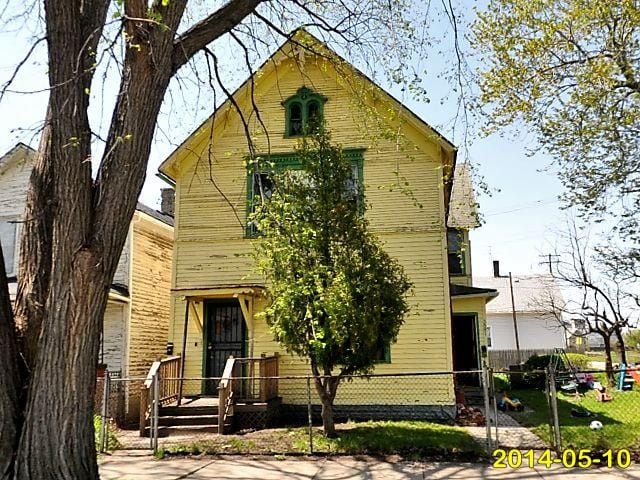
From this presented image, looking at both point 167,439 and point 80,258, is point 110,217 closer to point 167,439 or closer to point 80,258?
point 80,258

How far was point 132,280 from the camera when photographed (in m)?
13.9

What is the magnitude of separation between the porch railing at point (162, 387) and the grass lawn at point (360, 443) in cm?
171

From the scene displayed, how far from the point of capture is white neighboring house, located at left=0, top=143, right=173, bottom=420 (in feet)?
43.8

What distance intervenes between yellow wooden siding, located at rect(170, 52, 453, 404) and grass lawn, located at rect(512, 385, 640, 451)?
2.39 meters

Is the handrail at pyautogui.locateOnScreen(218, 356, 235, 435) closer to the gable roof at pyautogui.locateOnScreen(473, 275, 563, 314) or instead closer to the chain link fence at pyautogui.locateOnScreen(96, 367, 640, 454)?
the chain link fence at pyautogui.locateOnScreen(96, 367, 640, 454)

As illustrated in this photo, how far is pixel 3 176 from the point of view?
14805 mm

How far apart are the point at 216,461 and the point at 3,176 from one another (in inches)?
411

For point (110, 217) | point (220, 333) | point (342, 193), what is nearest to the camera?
point (110, 217)

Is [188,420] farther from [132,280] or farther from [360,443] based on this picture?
[132,280]

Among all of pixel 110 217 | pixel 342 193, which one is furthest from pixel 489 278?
Result: pixel 110 217

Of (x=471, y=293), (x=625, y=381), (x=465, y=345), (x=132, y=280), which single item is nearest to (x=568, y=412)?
(x=471, y=293)

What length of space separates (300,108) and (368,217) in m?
3.23

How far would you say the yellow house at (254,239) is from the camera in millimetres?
12352

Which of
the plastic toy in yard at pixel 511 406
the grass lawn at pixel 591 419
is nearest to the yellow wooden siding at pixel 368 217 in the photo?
the grass lawn at pixel 591 419
